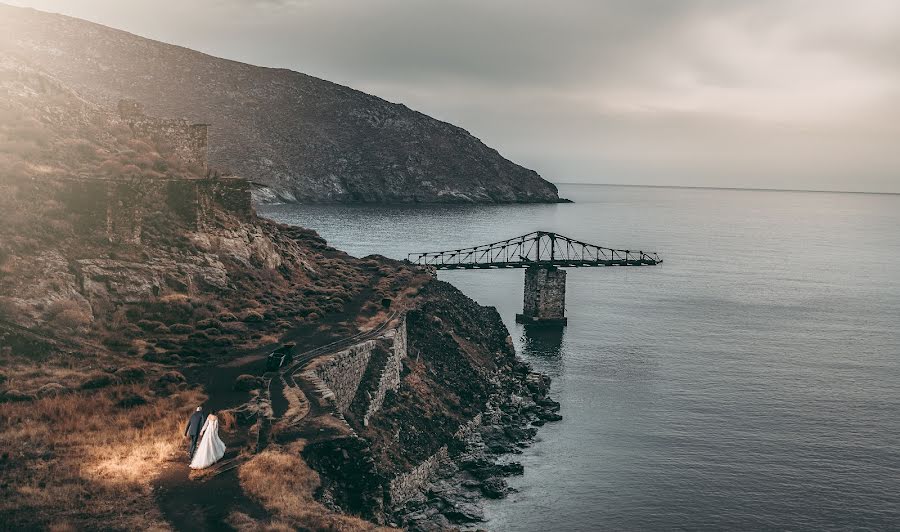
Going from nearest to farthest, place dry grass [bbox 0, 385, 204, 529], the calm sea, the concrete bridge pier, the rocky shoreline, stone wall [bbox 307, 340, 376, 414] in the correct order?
dry grass [bbox 0, 385, 204, 529] < the rocky shoreline < stone wall [bbox 307, 340, 376, 414] < the calm sea < the concrete bridge pier

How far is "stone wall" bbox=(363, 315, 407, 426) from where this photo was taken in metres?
60.1

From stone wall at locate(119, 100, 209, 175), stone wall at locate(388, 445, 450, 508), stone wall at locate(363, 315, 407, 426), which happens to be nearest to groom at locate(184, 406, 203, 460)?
stone wall at locate(388, 445, 450, 508)

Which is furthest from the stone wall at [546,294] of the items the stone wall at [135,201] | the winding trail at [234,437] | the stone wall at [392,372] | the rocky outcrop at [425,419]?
the winding trail at [234,437]

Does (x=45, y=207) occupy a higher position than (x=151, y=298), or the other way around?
(x=45, y=207)

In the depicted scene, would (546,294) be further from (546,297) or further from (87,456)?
(87,456)

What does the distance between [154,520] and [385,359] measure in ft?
111

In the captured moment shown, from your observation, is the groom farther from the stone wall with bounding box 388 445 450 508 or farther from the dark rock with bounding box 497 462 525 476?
the dark rock with bounding box 497 462 525 476

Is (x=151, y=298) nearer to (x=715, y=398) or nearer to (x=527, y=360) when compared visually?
(x=527, y=360)

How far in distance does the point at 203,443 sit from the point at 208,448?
35cm

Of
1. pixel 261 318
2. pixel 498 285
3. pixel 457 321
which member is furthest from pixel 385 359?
pixel 498 285

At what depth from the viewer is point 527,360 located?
98.7 metres

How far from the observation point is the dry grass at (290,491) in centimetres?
3234

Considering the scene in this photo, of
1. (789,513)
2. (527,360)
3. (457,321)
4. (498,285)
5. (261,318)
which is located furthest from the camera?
(498,285)

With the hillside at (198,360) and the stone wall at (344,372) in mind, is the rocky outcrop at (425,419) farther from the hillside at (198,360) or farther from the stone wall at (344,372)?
the hillside at (198,360)
